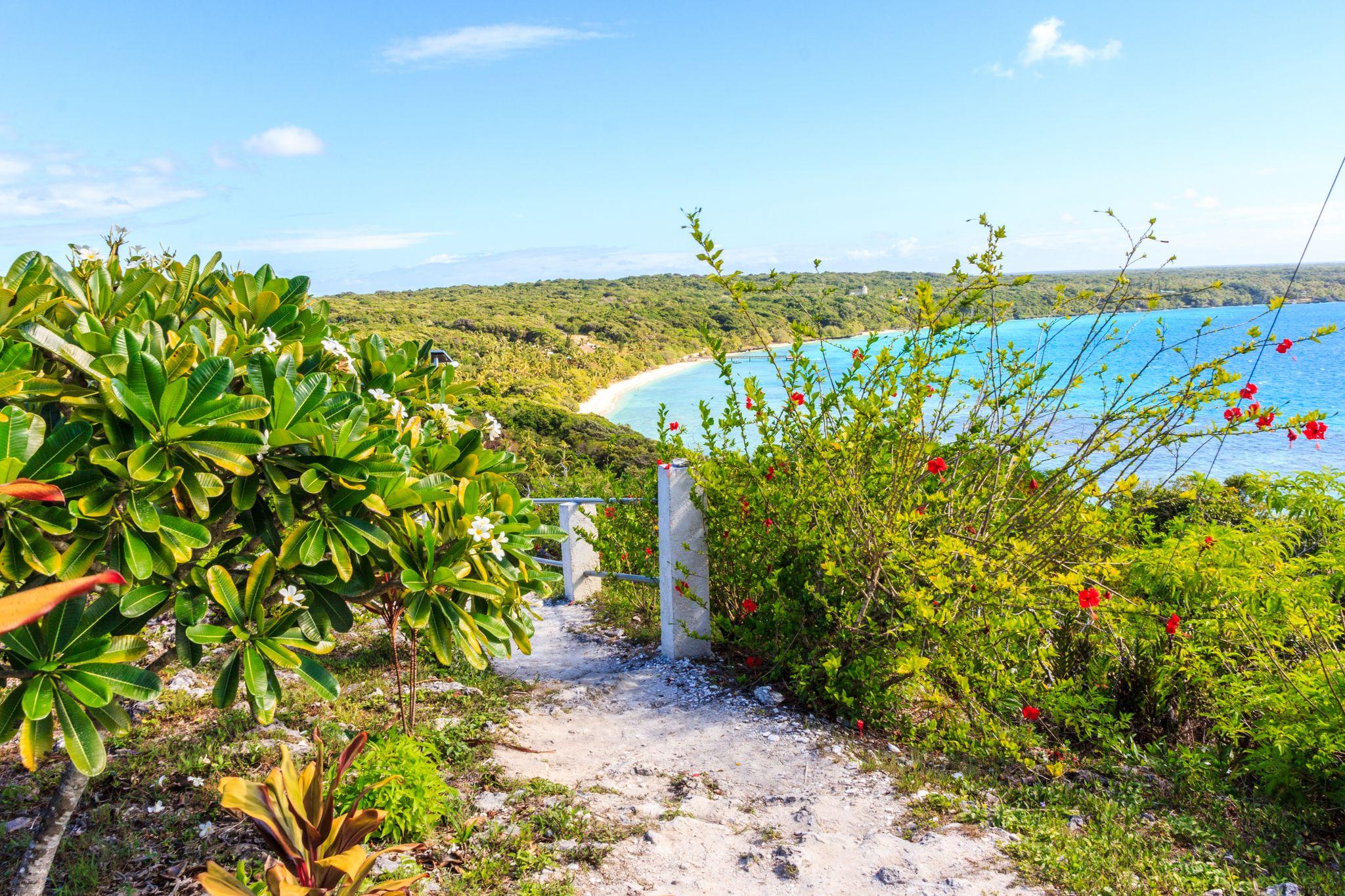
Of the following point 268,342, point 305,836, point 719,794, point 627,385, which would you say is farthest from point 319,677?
point 627,385

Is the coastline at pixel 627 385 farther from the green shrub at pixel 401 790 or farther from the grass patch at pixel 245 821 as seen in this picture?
the green shrub at pixel 401 790

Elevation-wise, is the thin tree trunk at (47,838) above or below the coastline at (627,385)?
above

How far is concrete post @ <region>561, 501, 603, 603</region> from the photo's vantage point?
5.95 metres

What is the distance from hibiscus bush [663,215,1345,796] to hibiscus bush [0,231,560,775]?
1851 millimetres

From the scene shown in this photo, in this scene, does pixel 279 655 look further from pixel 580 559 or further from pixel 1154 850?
pixel 580 559

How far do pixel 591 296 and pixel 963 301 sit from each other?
76.9 metres

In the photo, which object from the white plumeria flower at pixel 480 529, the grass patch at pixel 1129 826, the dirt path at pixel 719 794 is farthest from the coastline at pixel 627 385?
the white plumeria flower at pixel 480 529

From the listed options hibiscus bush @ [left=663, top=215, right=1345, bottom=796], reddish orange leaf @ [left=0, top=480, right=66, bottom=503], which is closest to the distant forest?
hibiscus bush @ [left=663, top=215, right=1345, bottom=796]

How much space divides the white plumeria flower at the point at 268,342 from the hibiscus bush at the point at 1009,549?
2.01m

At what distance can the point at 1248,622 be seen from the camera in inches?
143

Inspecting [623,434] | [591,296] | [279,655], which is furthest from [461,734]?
[591,296]

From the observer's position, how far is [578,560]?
6043 millimetres

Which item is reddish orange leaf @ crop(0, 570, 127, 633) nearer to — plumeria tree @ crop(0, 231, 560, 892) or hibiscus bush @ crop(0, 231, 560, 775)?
hibiscus bush @ crop(0, 231, 560, 775)

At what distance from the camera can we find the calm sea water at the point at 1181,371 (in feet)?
13.1
